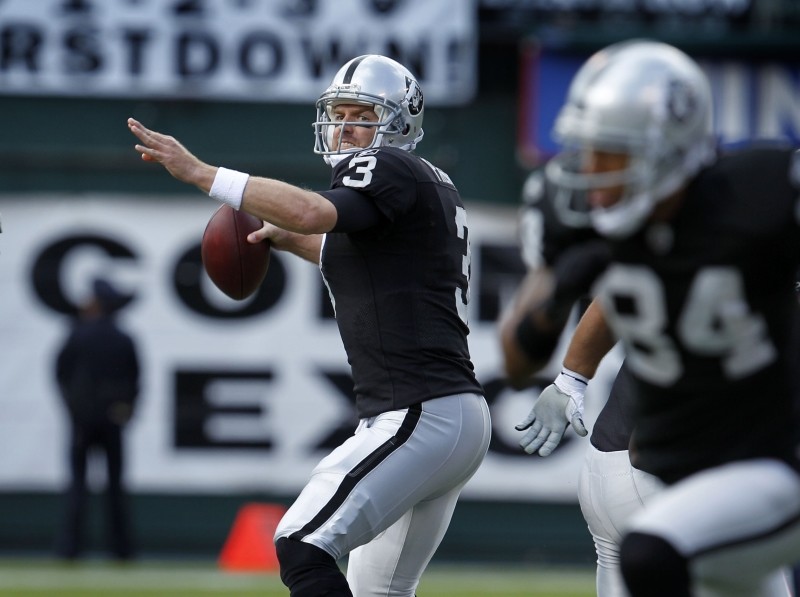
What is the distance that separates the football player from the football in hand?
59.0 inches

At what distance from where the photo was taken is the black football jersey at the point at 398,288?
3.79 meters

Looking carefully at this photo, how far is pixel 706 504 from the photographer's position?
278cm

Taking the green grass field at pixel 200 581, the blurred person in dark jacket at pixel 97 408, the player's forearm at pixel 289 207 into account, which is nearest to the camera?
the player's forearm at pixel 289 207

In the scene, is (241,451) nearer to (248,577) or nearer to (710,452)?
(248,577)

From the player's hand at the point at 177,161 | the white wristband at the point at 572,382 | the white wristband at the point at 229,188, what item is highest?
the player's hand at the point at 177,161

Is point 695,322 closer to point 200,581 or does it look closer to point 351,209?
point 351,209

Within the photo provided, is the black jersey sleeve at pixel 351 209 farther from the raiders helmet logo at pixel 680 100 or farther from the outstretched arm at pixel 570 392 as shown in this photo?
the raiders helmet logo at pixel 680 100

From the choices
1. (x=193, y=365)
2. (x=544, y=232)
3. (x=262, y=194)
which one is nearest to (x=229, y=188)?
(x=262, y=194)

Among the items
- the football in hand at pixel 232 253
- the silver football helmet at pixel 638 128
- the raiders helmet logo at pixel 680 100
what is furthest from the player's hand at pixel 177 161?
the raiders helmet logo at pixel 680 100

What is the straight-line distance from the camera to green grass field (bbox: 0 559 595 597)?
6.86m

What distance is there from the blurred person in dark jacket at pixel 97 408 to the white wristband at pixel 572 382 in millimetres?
4804

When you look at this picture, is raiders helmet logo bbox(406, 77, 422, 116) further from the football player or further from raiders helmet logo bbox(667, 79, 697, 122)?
raiders helmet logo bbox(667, 79, 697, 122)

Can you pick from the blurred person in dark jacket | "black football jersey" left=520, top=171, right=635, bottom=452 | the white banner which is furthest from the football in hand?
the white banner

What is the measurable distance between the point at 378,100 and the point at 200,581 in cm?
397
